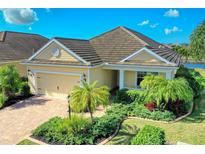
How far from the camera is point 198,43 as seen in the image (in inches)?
1526

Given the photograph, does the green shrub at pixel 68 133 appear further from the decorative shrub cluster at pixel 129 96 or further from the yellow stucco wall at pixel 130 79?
the yellow stucco wall at pixel 130 79

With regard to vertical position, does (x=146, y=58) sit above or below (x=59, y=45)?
below

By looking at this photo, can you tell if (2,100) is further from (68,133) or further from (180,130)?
(180,130)

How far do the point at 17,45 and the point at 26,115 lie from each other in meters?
13.8

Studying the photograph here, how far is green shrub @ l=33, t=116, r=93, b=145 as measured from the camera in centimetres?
825

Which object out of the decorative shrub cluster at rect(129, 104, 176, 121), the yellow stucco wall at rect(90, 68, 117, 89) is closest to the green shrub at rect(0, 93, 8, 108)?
the yellow stucco wall at rect(90, 68, 117, 89)

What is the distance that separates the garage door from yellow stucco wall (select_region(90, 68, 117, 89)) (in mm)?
1235

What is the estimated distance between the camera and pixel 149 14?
13.7 metres

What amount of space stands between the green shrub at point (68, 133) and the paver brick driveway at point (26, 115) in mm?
1248

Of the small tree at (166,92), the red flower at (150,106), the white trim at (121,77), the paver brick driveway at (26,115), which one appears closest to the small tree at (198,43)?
the white trim at (121,77)
